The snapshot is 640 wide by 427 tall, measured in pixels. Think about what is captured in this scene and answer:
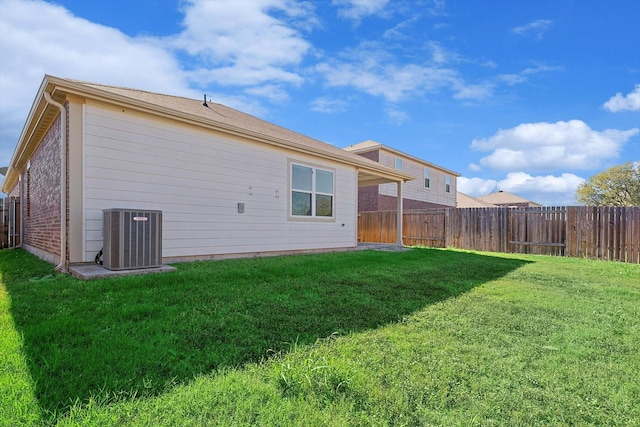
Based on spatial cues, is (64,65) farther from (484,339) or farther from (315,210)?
(484,339)

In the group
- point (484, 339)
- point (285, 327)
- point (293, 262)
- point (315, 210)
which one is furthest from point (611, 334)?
point (315, 210)

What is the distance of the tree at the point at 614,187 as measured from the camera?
28.8 meters

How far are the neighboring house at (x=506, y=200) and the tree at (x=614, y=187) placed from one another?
191 inches

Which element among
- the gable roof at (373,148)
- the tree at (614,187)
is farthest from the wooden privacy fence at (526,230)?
the tree at (614,187)

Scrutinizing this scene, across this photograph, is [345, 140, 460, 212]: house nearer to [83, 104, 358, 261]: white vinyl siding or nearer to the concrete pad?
[83, 104, 358, 261]: white vinyl siding

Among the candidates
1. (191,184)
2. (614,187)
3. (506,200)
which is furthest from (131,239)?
(506,200)

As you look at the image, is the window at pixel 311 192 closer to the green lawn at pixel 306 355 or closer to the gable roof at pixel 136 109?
the gable roof at pixel 136 109

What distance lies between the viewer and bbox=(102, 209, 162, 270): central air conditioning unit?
→ 190 inches

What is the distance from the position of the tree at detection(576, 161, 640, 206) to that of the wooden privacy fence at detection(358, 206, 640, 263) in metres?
26.7

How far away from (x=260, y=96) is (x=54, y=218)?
260 inches

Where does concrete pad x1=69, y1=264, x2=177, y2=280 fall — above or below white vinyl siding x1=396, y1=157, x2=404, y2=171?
below

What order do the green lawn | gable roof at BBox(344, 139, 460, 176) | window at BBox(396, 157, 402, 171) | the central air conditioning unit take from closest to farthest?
the green lawn
the central air conditioning unit
gable roof at BBox(344, 139, 460, 176)
window at BBox(396, 157, 402, 171)

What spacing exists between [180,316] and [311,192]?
6.31 m

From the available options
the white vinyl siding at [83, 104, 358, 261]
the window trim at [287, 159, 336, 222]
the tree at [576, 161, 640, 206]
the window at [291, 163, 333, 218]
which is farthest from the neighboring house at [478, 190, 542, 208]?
the white vinyl siding at [83, 104, 358, 261]
